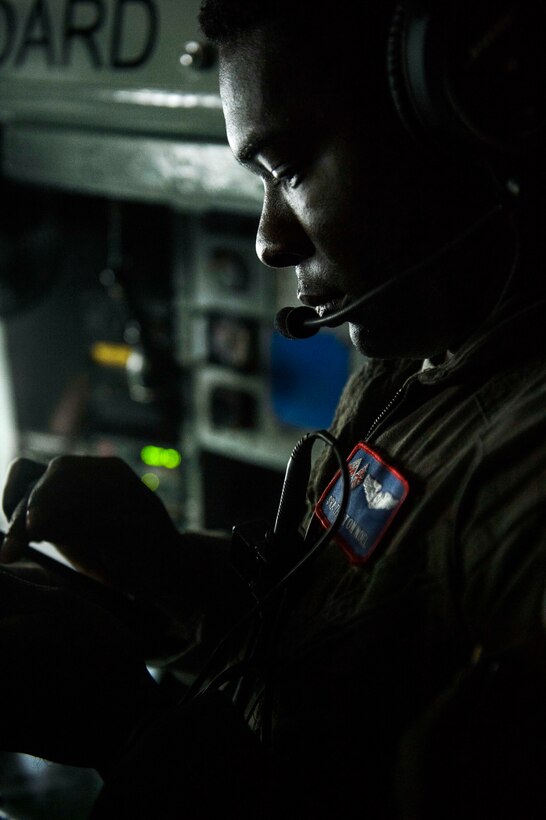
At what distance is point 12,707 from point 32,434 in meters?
2.11

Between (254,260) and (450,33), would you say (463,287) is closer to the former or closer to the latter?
(450,33)

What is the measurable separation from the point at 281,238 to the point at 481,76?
0.23 metres

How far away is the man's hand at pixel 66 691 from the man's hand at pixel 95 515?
18 centimetres

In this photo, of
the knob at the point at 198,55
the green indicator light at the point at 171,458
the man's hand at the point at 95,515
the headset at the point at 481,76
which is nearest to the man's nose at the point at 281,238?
the headset at the point at 481,76

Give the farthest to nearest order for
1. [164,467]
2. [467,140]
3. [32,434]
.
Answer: [32,434] < [164,467] < [467,140]

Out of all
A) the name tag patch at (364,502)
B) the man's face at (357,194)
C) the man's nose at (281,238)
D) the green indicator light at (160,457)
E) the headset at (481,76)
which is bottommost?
the green indicator light at (160,457)

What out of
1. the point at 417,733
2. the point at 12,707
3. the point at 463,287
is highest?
the point at 463,287

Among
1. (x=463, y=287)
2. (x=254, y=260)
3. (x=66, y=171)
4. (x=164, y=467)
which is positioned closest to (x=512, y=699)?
(x=463, y=287)

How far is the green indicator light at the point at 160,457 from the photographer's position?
243 centimetres

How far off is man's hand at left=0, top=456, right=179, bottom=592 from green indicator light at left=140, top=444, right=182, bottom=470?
4.95 feet

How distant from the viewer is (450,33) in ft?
1.94

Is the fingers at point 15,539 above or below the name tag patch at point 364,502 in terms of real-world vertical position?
below

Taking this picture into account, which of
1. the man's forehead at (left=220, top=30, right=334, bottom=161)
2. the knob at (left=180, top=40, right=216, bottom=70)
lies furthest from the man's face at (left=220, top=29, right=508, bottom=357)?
the knob at (left=180, top=40, right=216, bottom=70)

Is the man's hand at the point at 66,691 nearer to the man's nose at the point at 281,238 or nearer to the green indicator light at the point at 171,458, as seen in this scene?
the man's nose at the point at 281,238
